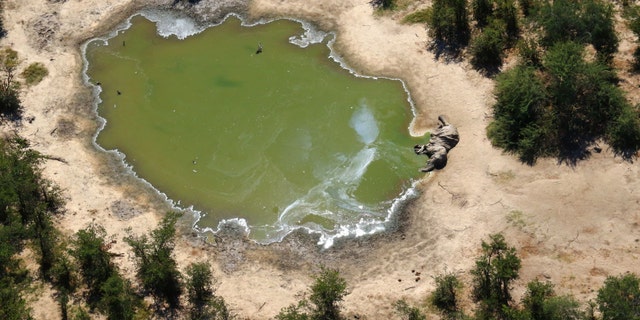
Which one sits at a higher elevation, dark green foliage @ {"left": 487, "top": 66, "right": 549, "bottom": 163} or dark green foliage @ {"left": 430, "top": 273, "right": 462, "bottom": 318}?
dark green foliage @ {"left": 487, "top": 66, "right": 549, "bottom": 163}

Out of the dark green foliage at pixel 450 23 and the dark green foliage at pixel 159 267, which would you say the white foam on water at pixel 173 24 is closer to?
the dark green foliage at pixel 450 23

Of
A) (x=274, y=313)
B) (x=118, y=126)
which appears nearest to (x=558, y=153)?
(x=274, y=313)

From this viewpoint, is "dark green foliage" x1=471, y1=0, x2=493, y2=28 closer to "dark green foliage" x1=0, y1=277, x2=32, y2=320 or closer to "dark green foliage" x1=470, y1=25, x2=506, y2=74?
"dark green foliage" x1=470, y1=25, x2=506, y2=74

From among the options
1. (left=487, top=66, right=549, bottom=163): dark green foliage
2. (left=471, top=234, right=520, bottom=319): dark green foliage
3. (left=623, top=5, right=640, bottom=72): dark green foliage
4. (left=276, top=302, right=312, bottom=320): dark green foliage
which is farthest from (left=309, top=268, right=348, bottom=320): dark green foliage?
(left=623, top=5, right=640, bottom=72): dark green foliage

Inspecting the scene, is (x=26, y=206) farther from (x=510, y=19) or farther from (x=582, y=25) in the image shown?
(x=582, y=25)

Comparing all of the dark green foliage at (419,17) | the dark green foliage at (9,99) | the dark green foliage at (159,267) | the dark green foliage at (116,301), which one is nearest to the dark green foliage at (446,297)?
the dark green foliage at (159,267)

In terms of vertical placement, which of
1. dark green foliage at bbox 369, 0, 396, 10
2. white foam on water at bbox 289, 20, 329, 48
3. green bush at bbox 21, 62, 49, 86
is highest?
dark green foliage at bbox 369, 0, 396, 10
